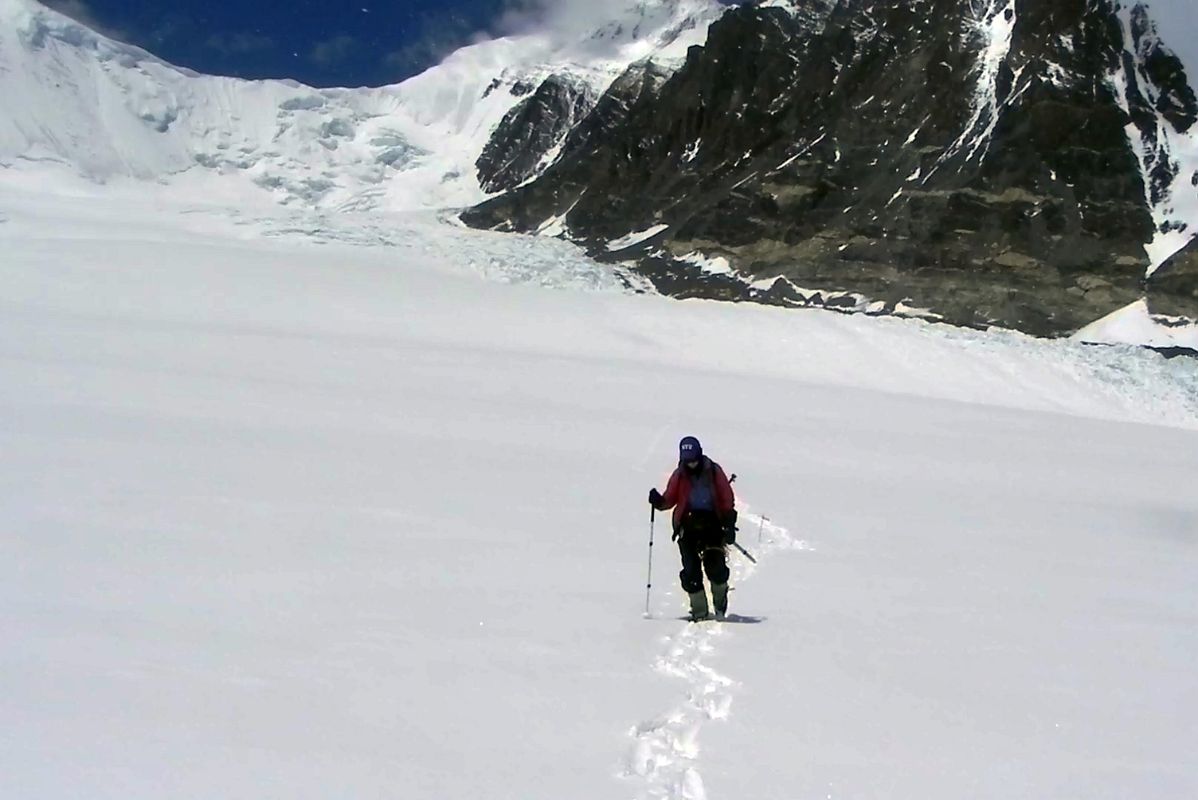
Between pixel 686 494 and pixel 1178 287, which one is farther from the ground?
pixel 1178 287

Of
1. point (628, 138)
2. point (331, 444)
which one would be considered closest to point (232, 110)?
point (628, 138)

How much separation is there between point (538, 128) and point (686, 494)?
538 ft

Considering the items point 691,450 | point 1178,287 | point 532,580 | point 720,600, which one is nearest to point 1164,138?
point 1178,287

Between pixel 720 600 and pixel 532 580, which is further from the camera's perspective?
pixel 532 580

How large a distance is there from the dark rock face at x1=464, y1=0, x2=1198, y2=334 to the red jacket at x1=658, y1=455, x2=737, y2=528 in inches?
2417

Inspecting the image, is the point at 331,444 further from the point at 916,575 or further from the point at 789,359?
the point at 789,359

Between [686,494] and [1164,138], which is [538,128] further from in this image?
[686,494]

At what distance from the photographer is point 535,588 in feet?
23.5

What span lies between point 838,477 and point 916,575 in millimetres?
5671

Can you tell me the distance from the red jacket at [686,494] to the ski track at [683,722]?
2.52 feet

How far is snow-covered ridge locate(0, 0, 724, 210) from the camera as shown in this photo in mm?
165125

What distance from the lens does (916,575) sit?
905 centimetres

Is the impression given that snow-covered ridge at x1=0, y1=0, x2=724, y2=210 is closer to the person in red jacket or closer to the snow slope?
the snow slope

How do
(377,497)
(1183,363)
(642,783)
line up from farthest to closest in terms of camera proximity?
(1183,363), (377,497), (642,783)
